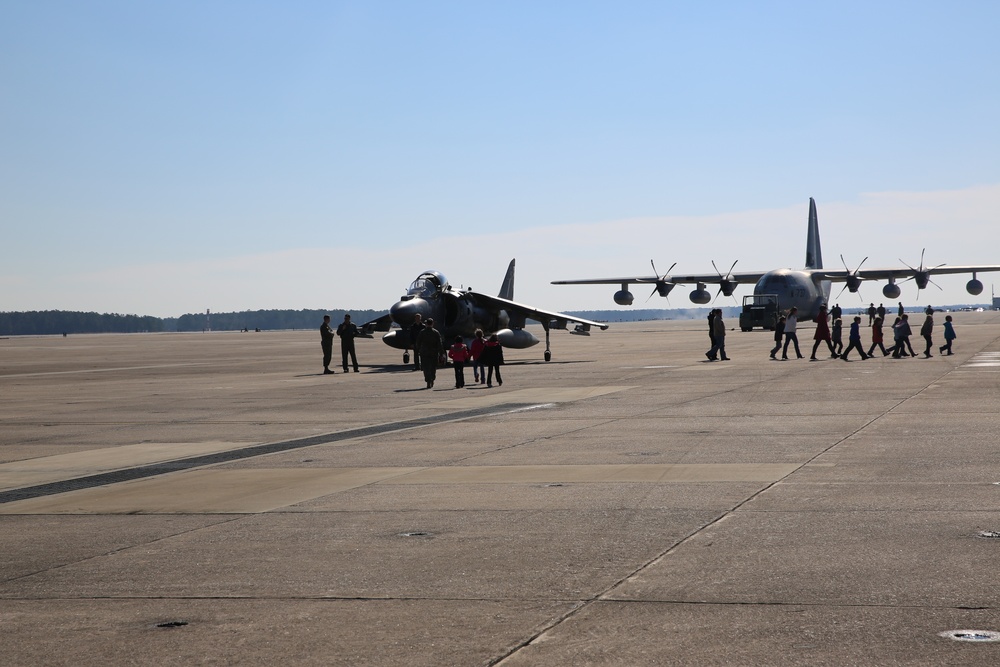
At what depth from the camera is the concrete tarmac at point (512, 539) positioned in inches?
215

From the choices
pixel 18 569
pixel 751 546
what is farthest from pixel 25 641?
pixel 751 546

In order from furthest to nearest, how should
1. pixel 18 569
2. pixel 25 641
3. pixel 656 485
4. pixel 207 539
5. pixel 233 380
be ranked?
pixel 233 380 < pixel 656 485 < pixel 207 539 < pixel 18 569 < pixel 25 641

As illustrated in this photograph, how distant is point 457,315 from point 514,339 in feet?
8.63

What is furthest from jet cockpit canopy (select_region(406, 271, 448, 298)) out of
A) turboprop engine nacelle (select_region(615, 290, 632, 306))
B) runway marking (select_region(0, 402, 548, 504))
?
turboprop engine nacelle (select_region(615, 290, 632, 306))

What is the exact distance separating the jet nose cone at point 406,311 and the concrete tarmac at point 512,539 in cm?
1633

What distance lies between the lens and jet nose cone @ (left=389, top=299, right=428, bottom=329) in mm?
34906

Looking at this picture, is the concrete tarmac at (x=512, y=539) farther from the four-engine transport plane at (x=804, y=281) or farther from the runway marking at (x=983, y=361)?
the four-engine transport plane at (x=804, y=281)

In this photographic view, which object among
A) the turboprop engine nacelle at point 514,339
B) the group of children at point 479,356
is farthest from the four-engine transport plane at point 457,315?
the group of children at point 479,356

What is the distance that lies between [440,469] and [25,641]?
6629 millimetres

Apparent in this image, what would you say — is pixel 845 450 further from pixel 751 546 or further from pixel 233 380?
pixel 233 380

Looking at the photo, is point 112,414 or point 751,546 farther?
point 112,414

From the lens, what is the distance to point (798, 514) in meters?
8.72

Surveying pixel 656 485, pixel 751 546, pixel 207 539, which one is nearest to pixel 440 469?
pixel 656 485

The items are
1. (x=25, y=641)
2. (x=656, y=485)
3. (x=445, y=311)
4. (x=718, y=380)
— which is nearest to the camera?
(x=25, y=641)
